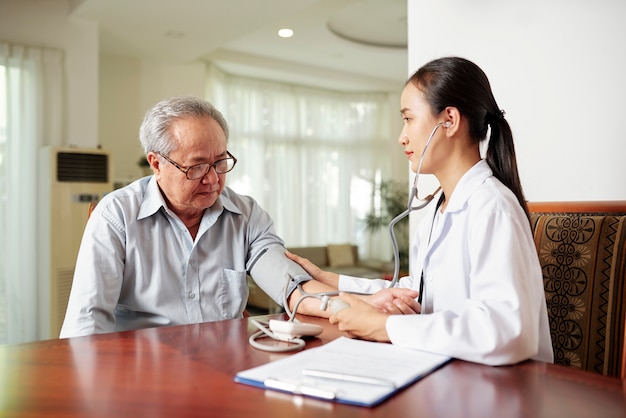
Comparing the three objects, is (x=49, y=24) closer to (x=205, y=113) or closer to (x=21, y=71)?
(x=21, y=71)

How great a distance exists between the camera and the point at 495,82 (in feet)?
6.72

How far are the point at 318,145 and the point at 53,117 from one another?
4009 millimetres

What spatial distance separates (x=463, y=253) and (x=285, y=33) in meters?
4.93

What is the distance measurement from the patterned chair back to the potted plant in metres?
5.71

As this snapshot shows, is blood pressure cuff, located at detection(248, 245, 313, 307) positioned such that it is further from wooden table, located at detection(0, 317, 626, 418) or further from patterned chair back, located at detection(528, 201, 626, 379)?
patterned chair back, located at detection(528, 201, 626, 379)

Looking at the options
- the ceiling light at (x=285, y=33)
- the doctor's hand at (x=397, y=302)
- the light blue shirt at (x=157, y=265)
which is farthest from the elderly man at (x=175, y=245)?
the ceiling light at (x=285, y=33)

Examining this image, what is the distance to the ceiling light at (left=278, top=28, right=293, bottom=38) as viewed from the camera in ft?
18.3

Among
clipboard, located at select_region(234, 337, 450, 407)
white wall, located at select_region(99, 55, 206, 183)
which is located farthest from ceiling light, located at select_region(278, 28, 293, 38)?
clipboard, located at select_region(234, 337, 450, 407)

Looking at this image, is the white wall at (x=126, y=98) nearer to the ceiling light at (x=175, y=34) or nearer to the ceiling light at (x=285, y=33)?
the ceiling light at (x=175, y=34)

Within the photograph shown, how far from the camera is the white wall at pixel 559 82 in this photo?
1.70m

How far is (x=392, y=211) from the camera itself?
24.5 ft

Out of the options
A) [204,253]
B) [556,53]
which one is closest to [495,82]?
[556,53]

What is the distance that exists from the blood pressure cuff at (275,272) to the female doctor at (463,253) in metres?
0.14

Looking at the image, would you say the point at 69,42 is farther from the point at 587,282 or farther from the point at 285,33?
the point at 587,282
